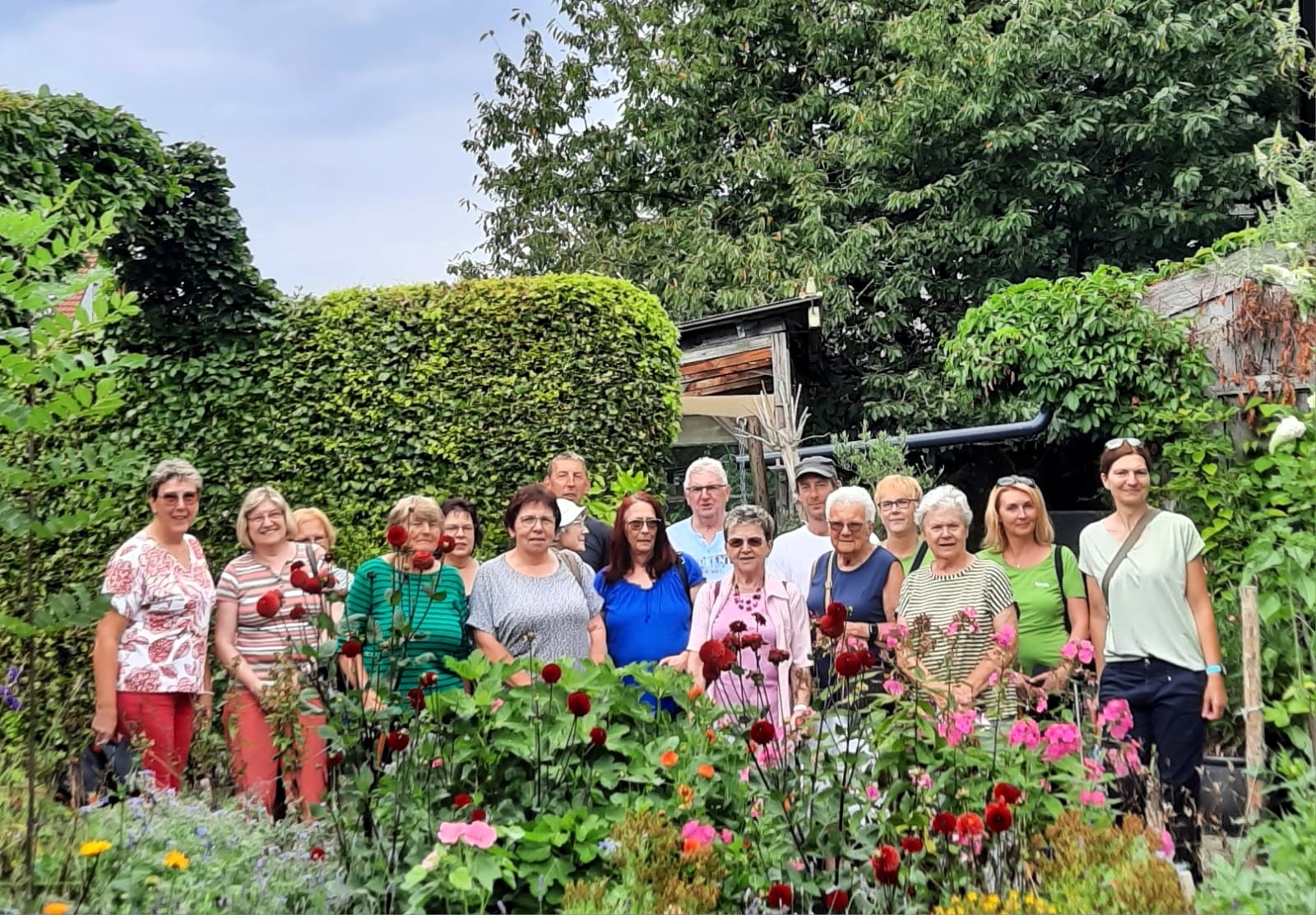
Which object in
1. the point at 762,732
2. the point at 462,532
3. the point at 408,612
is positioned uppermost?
the point at 462,532

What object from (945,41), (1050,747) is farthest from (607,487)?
(945,41)

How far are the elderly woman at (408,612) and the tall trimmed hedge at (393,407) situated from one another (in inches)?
90.2

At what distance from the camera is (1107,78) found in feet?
42.8

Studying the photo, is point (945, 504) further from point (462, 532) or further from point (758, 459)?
point (758, 459)

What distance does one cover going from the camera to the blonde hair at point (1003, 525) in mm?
4430

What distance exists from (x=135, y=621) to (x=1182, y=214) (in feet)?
38.6

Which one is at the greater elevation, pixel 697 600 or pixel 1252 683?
pixel 697 600

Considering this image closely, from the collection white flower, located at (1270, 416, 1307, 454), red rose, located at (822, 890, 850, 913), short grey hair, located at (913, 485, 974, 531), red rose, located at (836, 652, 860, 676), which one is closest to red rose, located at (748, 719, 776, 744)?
red rose, located at (836, 652, 860, 676)

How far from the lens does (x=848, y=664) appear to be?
2.31m

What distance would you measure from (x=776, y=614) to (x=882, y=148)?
10848 millimetres

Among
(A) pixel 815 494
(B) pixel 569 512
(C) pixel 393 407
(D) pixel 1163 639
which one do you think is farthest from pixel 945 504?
(C) pixel 393 407

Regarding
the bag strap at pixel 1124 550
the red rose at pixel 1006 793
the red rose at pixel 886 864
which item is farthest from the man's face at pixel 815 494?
the red rose at pixel 886 864

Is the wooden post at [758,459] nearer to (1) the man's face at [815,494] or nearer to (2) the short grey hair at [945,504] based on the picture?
(1) the man's face at [815,494]

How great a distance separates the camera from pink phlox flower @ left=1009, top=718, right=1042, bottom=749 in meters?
2.73
